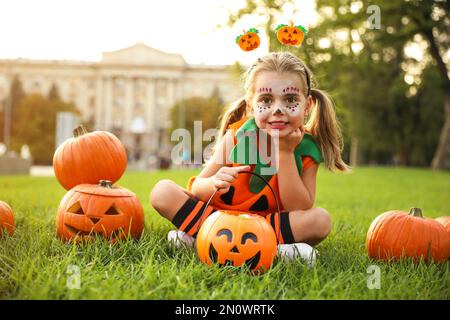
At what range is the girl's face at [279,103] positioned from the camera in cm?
229

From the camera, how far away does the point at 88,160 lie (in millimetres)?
3033

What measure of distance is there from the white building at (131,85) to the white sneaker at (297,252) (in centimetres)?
5828

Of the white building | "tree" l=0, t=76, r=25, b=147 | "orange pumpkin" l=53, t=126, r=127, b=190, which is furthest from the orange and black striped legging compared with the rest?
the white building

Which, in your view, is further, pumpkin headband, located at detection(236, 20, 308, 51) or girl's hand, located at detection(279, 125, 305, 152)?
pumpkin headband, located at detection(236, 20, 308, 51)

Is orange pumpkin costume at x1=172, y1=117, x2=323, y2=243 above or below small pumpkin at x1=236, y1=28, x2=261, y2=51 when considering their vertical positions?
below

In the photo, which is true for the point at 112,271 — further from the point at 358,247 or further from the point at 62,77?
the point at 62,77

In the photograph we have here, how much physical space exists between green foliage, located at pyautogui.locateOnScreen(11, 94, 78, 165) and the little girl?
34669mm

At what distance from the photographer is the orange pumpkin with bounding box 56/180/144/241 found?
8.43ft

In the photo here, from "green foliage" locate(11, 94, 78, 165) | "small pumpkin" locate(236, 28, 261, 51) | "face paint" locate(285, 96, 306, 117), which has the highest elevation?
"small pumpkin" locate(236, 28, 261, 51)

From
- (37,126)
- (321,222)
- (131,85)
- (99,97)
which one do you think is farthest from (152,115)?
(321,222)

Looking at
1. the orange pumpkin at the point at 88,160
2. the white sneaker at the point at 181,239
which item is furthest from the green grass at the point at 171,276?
the orange pumpkin at the point at 88,160

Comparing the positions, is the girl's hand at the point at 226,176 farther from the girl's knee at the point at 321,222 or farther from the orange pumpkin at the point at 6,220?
the orange pumpkin at the point at 6,220

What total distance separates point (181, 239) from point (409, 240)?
1.18 meters

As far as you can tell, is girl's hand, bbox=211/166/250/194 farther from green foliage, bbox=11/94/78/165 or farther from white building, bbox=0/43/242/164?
white building, bbox=0/43/242/164
